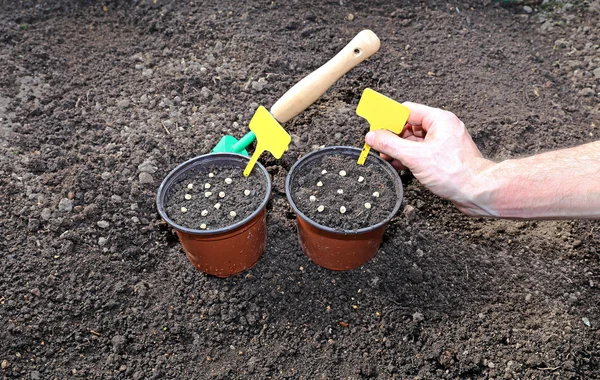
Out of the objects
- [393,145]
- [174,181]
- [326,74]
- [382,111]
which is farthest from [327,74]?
[174,181]

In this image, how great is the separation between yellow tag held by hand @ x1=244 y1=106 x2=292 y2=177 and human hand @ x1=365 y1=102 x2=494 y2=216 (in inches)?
11.4

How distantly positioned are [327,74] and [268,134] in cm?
33

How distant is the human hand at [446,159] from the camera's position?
1.50 meters

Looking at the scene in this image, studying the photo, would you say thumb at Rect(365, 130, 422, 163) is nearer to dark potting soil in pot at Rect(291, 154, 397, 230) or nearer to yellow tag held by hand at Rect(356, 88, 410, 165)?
yellow tag held by hand at Rect(356, 88, 410, 165)

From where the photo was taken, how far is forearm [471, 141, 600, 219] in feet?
4.82

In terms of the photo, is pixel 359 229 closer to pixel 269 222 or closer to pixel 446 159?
pixel 446 159

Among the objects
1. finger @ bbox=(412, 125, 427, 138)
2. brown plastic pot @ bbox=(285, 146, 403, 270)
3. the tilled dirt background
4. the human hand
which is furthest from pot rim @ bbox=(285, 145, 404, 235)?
the tilled dirt background

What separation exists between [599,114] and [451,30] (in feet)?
3.02

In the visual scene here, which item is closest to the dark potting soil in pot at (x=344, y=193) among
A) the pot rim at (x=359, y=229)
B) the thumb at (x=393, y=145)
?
the pot rim at (x=359, y=229)

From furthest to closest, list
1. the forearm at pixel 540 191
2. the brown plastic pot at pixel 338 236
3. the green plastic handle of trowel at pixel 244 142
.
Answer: the green plastic handle of trowel at pixel 244 142
the brown plastic pot at pixel 338 236
the forearm at pixel 540 191

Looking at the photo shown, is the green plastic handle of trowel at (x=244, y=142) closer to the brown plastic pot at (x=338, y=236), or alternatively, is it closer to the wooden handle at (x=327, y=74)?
the wooden handle at (x=327, y=74)

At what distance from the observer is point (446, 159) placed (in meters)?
1.52

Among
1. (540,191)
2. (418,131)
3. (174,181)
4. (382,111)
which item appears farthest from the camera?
(418,131)

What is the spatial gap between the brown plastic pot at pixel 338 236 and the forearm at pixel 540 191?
11.2 inches
